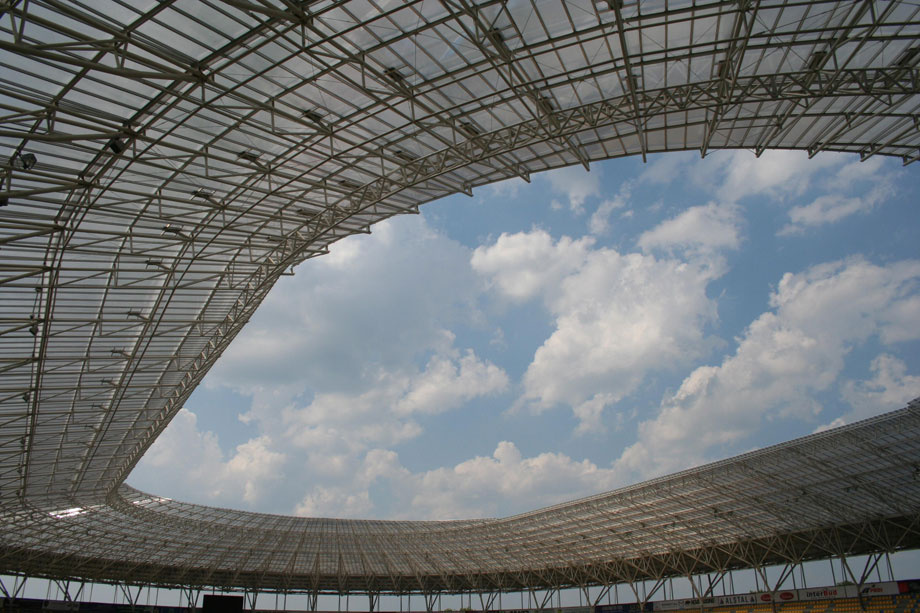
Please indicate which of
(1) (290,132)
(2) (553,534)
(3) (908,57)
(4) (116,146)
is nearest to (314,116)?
(1) (290,132)

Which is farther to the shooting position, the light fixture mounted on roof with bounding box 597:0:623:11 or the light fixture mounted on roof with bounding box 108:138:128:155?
the light fixture mounted on roof with bounding box 108:138:128:155

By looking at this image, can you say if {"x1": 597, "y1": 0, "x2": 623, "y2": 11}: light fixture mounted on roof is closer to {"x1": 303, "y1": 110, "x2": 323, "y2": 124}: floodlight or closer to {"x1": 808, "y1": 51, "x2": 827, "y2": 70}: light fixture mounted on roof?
{"x1": 808, "y1": 51, "x2": 827, "y2": 70}: light fixture mounted on roof

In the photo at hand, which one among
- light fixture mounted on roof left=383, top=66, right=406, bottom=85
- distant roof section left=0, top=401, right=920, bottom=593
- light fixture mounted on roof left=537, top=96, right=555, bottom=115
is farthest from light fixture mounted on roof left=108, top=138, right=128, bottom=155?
distant roof section left=0, top=401, right=920, bottom=593

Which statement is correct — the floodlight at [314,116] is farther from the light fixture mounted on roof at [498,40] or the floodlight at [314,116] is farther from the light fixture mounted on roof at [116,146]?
the light fixture mounted on roof at [498,40]

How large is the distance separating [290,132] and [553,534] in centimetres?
4553

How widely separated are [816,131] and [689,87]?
678 centimetres

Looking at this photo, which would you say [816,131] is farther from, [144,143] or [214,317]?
[214,317]

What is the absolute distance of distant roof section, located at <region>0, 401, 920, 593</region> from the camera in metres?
40.8

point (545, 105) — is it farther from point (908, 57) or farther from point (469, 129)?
point (908, 57)

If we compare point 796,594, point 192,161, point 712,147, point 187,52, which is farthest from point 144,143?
point 796,594

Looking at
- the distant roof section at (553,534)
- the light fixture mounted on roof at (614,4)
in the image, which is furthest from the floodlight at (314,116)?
the distant roof section at (553,534)

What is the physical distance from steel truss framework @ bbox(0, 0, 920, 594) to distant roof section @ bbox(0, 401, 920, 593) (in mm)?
740

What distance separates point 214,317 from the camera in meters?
34.3

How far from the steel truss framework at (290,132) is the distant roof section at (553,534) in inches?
29.1
